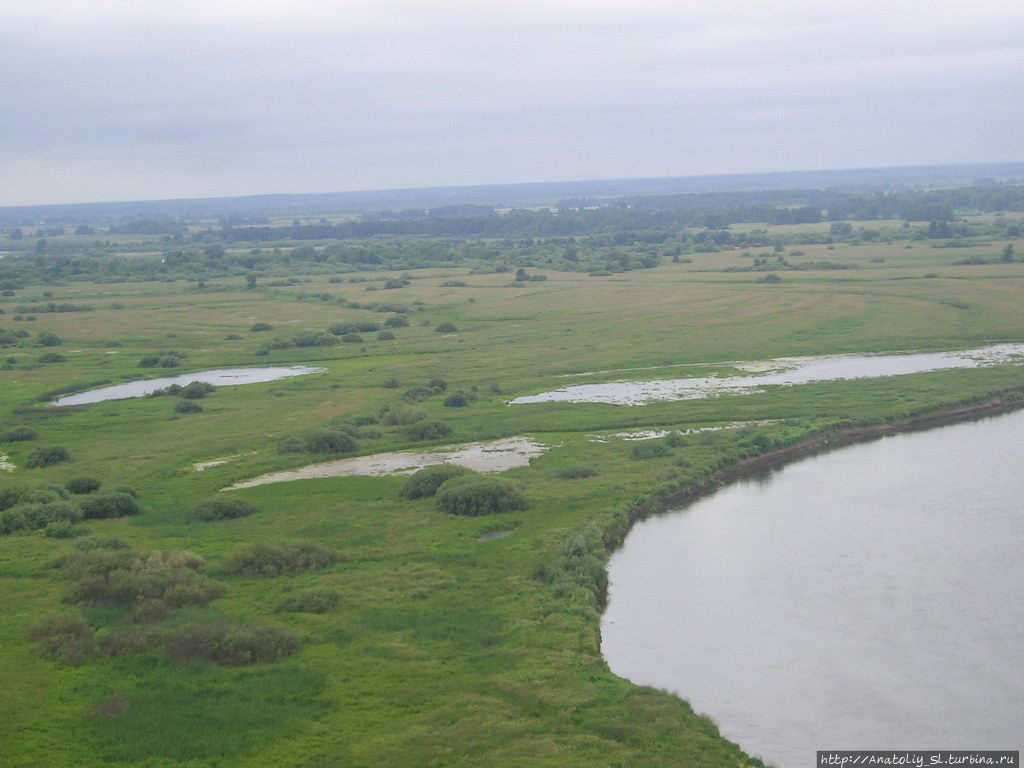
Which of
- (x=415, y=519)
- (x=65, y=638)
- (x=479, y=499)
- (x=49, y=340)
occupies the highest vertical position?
(x=65, y=638)

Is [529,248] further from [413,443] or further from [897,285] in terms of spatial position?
[413,443]

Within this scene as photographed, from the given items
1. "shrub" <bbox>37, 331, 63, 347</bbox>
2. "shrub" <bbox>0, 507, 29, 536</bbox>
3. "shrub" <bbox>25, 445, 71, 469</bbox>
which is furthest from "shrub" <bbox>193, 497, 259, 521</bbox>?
"shrub" <bbox>37, 331, 63, 347</bbox>

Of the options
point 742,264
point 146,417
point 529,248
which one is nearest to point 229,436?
point 146,417

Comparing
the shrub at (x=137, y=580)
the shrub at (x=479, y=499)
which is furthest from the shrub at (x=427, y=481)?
the shrub at (x=137, y=580)

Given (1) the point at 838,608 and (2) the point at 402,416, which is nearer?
(1) the point at 838,608

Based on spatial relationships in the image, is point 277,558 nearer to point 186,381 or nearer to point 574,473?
point 574,473

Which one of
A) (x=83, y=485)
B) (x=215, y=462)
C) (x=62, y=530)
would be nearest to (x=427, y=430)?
(x=215, y=462)

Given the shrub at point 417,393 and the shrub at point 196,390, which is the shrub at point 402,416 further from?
Answer: the shrub at point 196,390
